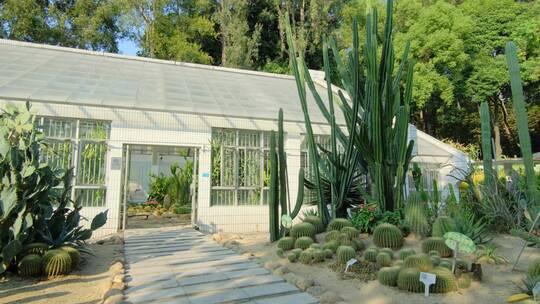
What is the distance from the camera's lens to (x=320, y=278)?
4.90 metres

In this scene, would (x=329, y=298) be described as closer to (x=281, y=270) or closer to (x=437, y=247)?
(x=281, y=270)

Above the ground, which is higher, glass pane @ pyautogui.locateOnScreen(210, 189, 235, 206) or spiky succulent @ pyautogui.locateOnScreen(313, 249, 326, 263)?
glass pane @ pyautogui.locateOnScreen(210, 189, 235, 206)

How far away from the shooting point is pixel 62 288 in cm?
461

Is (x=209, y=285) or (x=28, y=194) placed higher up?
(x=28, y=194)

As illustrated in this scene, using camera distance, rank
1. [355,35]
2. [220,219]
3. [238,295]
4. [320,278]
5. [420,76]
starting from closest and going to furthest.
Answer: [238,295] < [320,278] < [355,35] < [220,219] < [420,76]

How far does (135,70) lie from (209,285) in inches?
363

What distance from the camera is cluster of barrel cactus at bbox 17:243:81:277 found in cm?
496

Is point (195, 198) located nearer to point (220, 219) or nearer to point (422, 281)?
point (220, 219)

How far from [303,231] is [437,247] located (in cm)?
228

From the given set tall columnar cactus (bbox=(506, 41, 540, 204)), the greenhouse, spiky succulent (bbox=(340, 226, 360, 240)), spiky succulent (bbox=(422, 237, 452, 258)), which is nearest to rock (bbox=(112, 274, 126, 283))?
spiky succulent (bbox=(340, 226, 360, 240))

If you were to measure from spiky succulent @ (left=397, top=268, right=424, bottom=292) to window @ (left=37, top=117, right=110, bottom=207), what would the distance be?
22.6 ft

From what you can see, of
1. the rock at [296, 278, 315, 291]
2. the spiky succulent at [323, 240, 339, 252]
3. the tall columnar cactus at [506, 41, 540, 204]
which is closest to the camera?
the rock at [296, 278, 315, 291]

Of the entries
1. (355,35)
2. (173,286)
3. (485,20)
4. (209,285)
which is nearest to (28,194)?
(173,286)

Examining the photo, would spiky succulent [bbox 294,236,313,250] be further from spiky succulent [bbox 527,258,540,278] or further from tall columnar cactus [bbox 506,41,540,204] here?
tall columnar cactus [bbox 506,41,540,204]
